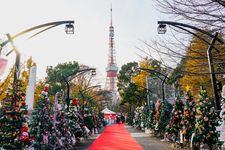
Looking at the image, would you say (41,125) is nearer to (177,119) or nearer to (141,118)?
(177,119)

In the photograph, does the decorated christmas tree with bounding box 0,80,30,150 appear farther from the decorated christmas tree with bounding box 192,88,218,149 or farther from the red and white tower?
the red and white tower

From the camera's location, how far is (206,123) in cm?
1023

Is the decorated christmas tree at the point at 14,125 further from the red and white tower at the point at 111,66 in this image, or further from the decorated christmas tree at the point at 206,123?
the red and white tower at the point at 111,66

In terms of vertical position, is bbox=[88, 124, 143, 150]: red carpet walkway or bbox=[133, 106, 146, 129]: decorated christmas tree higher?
bbox=[133, 106, 146, 129]: decorated christmas tree

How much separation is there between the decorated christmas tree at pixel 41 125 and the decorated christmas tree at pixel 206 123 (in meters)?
5.37

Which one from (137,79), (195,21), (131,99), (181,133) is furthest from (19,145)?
(131,99)

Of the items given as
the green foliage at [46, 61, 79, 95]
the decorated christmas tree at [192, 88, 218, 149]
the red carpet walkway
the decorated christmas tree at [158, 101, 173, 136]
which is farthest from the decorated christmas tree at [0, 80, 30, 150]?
the green foliage at [46, 61, 79, 95]

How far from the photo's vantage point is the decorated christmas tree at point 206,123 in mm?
10180

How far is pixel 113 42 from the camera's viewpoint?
99000mm

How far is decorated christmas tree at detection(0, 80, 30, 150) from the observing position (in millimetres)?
7773

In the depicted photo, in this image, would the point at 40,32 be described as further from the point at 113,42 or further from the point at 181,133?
the point at 113,42

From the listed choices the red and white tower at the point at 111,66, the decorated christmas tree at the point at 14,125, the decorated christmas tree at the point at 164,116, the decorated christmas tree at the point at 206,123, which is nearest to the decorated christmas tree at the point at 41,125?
the decorated christmas tree at the point at 14,125

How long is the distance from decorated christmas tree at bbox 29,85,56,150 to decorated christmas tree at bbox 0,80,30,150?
1.19m

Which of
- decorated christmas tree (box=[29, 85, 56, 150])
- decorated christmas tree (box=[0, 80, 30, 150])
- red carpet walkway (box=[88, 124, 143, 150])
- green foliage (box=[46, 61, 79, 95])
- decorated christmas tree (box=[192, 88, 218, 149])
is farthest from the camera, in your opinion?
green foliage (box=[46, 61, 79, 95])
